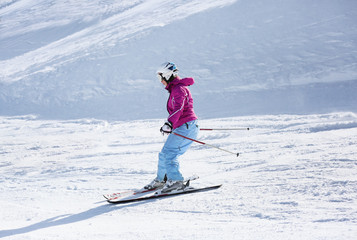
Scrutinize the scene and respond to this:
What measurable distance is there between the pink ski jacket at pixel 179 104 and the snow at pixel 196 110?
34.3 inches

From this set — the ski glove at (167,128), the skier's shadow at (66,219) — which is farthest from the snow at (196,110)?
the ski glove at (167,128)

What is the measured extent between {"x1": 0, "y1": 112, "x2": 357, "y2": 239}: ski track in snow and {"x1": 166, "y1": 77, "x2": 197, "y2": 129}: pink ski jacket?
88cm

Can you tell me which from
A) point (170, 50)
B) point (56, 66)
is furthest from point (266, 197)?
point (56, 66)

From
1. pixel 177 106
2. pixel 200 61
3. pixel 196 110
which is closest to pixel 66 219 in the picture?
pixel 177 106

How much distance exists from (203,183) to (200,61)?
34.9ft

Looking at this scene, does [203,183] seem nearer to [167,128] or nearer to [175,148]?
[175,148]

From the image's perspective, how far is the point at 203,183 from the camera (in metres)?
4.93

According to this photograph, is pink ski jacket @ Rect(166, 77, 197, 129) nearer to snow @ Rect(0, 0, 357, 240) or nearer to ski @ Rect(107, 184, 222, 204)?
ski @ Rect(107, 184, 222, 204)

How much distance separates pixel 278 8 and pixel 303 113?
940 centimetres

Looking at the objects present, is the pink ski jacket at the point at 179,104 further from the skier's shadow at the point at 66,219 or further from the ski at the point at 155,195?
the skier's shadow at the point at 66,219

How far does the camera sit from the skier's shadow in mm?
3517

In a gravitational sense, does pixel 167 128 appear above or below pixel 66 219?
above

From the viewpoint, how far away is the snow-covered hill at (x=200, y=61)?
12.2 meters

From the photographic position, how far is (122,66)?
15.5 m
